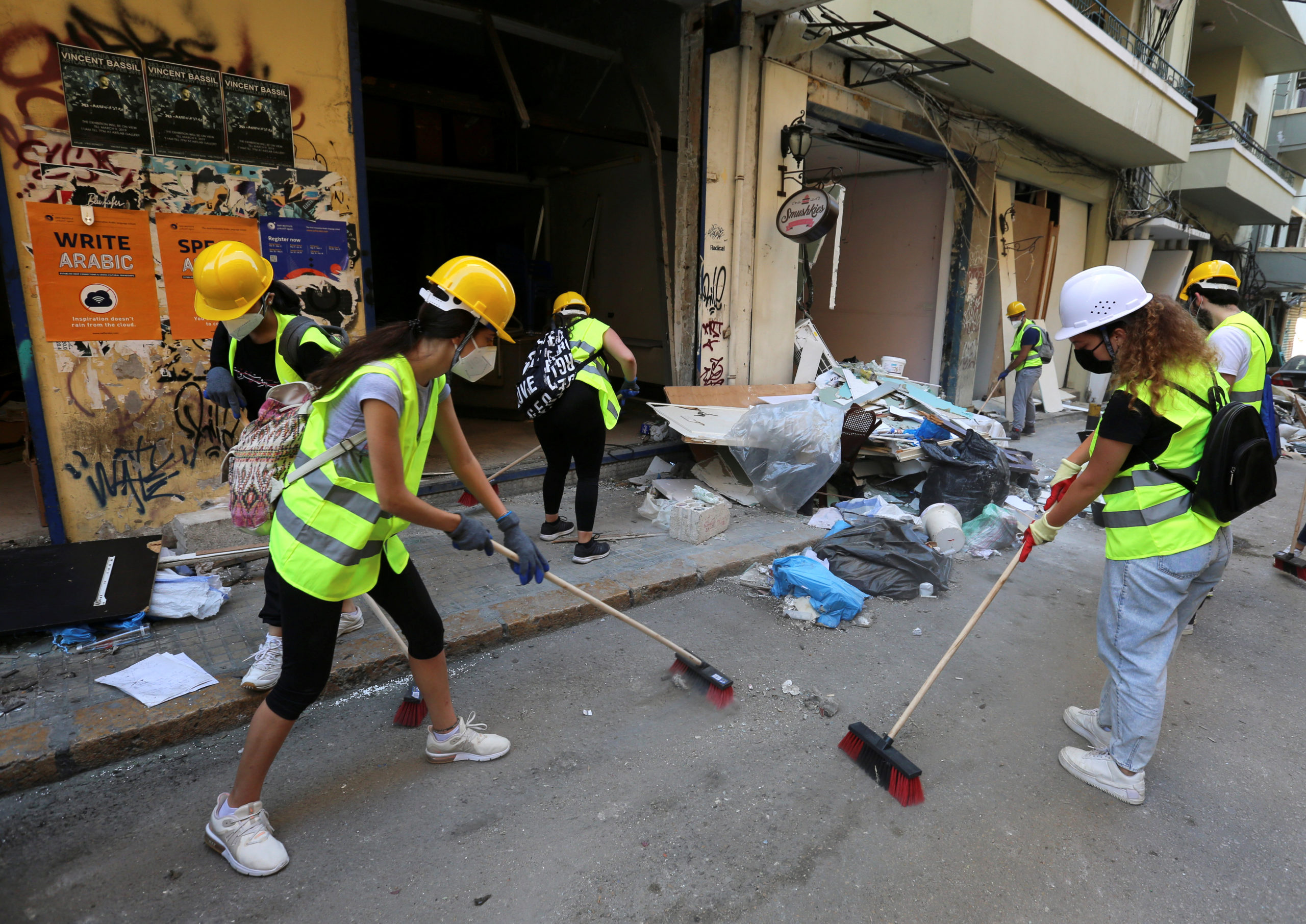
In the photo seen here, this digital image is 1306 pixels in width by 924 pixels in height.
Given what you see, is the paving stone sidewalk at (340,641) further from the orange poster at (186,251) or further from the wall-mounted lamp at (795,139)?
the wall-mounted lamp at (795,139)

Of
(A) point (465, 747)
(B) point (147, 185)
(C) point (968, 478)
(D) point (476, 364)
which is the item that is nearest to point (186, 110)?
(B) point (147, 185)

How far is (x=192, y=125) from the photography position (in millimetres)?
4027

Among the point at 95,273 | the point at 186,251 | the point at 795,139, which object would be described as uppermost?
the point at 795,139

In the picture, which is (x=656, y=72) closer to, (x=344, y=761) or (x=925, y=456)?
(x=925, y=456)

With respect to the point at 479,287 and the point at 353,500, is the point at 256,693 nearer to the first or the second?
the point at 353,500

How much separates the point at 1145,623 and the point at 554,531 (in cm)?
353

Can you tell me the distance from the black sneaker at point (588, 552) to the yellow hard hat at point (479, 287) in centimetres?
261

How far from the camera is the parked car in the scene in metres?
13.6

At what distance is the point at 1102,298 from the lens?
240 centimetres

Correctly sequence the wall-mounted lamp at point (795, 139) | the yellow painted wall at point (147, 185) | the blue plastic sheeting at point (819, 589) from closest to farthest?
the yellow painted wall at point (147, 185)
the blue plastic sheeting at point (819, 589)
the wall-mounted lamp at point (795, 139)

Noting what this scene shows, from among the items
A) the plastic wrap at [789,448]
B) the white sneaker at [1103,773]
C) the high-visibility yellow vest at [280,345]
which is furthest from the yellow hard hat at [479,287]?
the plastic wrap at [789,448]

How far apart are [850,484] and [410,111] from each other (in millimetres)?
6872

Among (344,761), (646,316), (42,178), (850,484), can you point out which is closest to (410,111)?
(646,316)

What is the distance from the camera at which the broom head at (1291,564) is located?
4.89m
